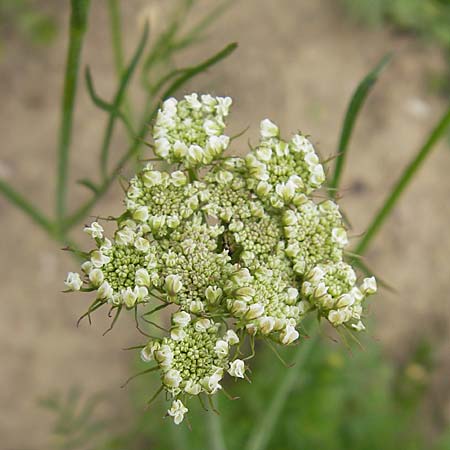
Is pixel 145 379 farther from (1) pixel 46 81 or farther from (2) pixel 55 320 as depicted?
(1) pixel 46 81

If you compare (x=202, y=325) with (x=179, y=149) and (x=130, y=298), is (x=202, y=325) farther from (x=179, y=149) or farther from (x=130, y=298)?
(x=179, y=149)

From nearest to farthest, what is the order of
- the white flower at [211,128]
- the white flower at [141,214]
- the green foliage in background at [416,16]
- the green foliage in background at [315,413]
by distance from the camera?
the white flower at [141,214] → the white flower at [211,128] → the green foliage in background at [315,413] → the green foliage in background at [416,16]

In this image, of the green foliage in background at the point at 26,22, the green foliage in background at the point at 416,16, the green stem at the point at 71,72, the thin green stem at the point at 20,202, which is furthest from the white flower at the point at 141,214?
the green foliage in background at the point at 416,16

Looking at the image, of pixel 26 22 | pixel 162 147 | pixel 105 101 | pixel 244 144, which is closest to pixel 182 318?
pixel 162 147

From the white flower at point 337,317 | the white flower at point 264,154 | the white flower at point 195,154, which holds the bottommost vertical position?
the white flower at point 337,317

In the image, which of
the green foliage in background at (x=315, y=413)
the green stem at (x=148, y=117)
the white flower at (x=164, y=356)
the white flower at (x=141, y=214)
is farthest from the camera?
the green foliage in background at (x=315, y=413)

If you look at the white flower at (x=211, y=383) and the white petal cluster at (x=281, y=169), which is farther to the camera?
the white petal cluster at (x=281, y=169)

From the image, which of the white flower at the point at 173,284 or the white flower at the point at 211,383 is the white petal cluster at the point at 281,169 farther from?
the white flower at the point at 211,383
